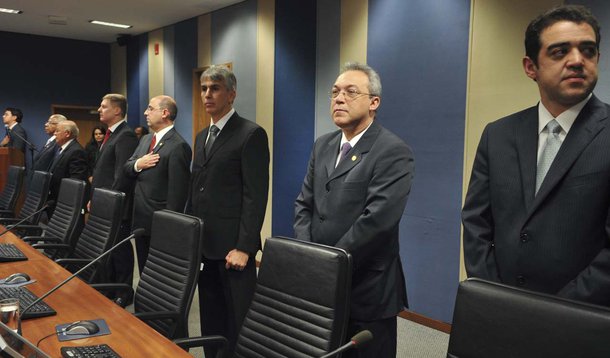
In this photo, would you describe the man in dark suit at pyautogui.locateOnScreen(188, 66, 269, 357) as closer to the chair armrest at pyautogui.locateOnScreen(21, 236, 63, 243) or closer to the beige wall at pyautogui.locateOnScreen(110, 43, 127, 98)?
the chair armrest at pyautogui.locateOnScreen(21, 236, 63, 243)

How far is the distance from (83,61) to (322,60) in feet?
19.8

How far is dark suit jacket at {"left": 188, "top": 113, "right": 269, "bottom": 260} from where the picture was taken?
2.65 meters

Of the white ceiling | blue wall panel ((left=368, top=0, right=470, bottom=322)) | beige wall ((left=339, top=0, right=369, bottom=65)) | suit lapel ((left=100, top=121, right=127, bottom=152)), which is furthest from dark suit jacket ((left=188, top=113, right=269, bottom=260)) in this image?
the white ceiling

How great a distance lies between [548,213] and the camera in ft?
4.98

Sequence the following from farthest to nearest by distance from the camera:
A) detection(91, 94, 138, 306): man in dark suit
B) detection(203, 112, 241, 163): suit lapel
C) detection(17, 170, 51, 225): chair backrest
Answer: detection(17, 170, 51, 225): chair backrest
detection(91, 94, 138, 306): man in dark suit
detection(203, 112, 241, 163): suit lapel

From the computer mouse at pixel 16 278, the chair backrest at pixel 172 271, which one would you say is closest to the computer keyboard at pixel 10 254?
the computer mouse at pixel 16 278

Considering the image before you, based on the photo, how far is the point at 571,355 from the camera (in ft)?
3.53

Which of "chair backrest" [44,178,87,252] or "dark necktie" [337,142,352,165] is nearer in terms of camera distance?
"dark necktie" [337,142,352,165]

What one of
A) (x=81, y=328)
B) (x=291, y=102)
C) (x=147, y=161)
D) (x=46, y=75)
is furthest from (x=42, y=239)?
(x=46, y=75)

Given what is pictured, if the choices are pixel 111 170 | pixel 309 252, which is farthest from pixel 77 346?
pixel 111 170

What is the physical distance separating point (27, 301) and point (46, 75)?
8.07 m

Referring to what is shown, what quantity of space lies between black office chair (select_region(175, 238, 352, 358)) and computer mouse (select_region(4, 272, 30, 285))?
908 millimetres

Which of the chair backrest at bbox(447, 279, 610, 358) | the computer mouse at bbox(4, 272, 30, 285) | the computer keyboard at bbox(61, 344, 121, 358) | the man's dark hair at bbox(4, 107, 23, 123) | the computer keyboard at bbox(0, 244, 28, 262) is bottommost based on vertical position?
the computer keyboard at bbox(0, 244, 28, 262)

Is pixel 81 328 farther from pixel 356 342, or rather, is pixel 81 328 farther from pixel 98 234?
pixel 98 234
